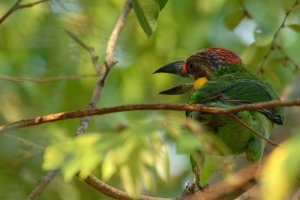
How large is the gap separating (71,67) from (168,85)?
0.77 metres

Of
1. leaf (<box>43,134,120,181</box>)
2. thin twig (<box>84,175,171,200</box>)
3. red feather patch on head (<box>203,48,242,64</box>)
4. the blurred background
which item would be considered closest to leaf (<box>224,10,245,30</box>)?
Answer: the blurred background

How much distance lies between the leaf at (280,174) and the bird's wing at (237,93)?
1478 mm

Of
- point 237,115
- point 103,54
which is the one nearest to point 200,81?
point 237,115

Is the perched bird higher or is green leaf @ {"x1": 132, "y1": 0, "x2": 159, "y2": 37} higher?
green leaf @ {"x1": 132, "y1": 0, "x2": 159, "y2": 37}

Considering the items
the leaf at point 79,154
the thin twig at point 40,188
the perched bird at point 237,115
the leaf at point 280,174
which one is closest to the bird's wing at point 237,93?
the perched bird at point 237,115

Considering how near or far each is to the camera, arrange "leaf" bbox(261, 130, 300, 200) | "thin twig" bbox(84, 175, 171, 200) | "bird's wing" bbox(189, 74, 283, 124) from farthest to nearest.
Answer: "bird's wing" bbox(189, 74, 283, 124) < "thin twig" bbox(84, 175, 171, 200) < "leaf" bbox(261, 130, 300, 200)

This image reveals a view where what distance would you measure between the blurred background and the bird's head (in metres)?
0.18

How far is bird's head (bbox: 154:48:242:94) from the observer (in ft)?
13.4

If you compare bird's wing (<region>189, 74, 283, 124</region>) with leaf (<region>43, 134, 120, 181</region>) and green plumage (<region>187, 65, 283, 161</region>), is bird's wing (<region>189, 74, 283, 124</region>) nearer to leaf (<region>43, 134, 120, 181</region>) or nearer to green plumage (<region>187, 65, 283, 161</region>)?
green plumage (<region>187, 65, 283, 161</region>)

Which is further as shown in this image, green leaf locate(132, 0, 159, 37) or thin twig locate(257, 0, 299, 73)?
thin twig locate(257, 0, 299, 73)

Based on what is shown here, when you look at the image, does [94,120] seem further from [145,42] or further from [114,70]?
[145,42]

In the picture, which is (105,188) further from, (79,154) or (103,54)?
(103,54)

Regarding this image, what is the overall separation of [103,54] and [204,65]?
1.19m

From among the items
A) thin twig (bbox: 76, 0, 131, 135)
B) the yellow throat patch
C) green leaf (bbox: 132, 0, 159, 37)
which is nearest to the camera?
green leaf (bbox: 132, 0, 159, 37)
